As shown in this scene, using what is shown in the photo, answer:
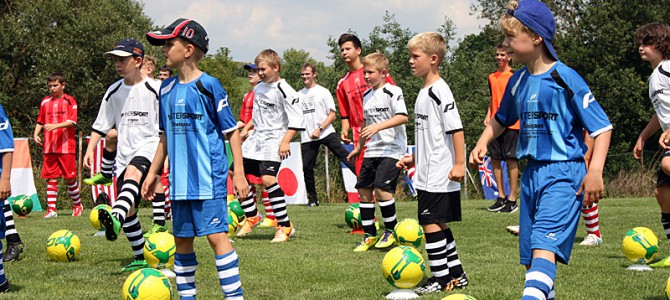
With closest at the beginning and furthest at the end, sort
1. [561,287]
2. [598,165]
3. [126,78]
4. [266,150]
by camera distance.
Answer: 1. [598,165]
2. [561,287]
3. [126,78]
4. [266,150]

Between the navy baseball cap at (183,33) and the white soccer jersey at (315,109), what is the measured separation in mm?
9112

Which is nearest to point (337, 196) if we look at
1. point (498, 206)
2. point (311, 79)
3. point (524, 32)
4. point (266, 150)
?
point (311, 79)

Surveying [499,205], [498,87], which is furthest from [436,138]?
[499,205]

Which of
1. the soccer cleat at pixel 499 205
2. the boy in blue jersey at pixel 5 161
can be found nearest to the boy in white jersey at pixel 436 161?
the boy in blue jersey at pixel 5 161

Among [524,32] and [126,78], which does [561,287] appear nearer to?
[524,32]

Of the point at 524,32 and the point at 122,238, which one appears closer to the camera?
the point at 524,32

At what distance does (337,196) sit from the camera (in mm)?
21078

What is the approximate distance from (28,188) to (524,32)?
15.3 meters

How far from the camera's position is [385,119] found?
8.99 m

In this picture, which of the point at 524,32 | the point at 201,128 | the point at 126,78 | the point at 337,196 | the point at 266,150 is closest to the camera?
the point at 524,32

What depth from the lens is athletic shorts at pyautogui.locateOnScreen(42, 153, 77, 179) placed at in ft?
50.4

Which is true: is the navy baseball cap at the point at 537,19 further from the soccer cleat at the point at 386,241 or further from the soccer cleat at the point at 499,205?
the soccer cleat at the point at 499,205

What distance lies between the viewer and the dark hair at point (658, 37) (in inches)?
287

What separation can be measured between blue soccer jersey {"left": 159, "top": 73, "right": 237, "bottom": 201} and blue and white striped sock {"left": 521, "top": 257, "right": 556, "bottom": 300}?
2.25m
